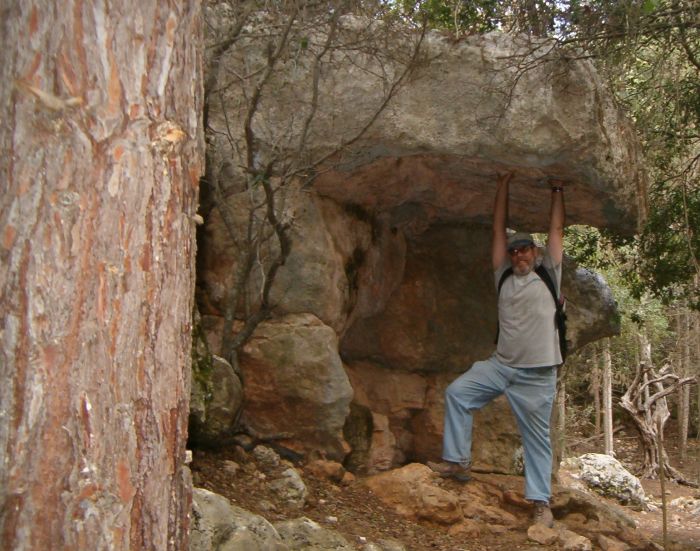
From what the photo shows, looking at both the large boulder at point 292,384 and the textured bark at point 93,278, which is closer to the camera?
the textured bark at point 93,278

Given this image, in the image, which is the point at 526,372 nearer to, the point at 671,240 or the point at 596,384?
the point at 671,240

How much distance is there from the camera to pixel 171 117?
275 cm

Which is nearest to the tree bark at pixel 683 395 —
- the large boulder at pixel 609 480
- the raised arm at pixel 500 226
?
the large boulder at pixel 609 480

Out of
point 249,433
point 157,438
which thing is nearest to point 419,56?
point 249,433

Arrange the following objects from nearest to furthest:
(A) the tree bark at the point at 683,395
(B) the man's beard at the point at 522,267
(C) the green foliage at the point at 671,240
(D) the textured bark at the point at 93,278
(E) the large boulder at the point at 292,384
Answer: (D) the textured bark at the point at 93,278 < (B) the man's beard at the point at 522,267 < (E) the large boulder at the point at 292,384 < (C) the green foliage at the point at 671,240 < (A) the tree bark at the point at 683,395

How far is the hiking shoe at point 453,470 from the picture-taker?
651 centimetres

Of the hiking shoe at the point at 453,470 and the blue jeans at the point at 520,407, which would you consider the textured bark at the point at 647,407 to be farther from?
the blue jeans at the point at 520,407

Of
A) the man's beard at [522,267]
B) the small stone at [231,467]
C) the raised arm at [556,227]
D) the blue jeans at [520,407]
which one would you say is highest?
the raised arm at [556,227]

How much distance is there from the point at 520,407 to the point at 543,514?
72 centimetres

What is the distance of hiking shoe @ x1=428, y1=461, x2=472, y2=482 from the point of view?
6.51m

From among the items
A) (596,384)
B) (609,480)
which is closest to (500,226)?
(609,480)

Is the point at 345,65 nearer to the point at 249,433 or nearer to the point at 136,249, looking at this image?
the point at 249,433

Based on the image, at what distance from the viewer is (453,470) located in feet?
21.5

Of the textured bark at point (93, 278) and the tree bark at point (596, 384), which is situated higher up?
the textured bark at point (93, 278)
